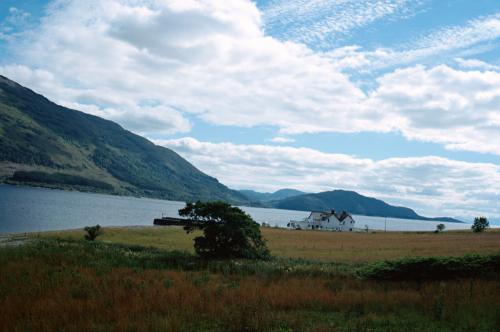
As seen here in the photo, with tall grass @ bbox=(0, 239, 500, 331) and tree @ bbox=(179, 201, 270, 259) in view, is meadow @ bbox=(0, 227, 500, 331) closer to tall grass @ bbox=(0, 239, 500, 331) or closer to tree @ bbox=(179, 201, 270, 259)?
tall grass @ bbox=(0, 239, 500, 331)

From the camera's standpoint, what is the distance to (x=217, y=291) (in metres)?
15.8

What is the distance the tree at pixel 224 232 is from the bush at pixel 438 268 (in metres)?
14.9

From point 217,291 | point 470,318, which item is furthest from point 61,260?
point 470,318

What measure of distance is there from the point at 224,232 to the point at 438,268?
1734 cm

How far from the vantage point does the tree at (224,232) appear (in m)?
35.2

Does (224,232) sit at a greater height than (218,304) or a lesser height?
greater

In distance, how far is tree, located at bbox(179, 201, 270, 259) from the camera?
35.2 meters

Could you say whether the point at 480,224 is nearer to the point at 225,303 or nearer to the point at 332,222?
the point at 332,222

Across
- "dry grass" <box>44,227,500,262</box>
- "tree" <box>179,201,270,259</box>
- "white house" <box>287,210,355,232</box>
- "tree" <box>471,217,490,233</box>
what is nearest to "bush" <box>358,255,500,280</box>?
"tree" <box>179,201,270,259</box>

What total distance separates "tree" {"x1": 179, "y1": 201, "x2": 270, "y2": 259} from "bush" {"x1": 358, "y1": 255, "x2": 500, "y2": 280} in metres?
14.9

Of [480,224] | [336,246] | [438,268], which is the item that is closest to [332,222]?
[480,224]

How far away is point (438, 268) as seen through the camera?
2153 cm

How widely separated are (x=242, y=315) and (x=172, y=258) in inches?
772

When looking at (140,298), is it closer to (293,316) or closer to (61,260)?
(293,316)
